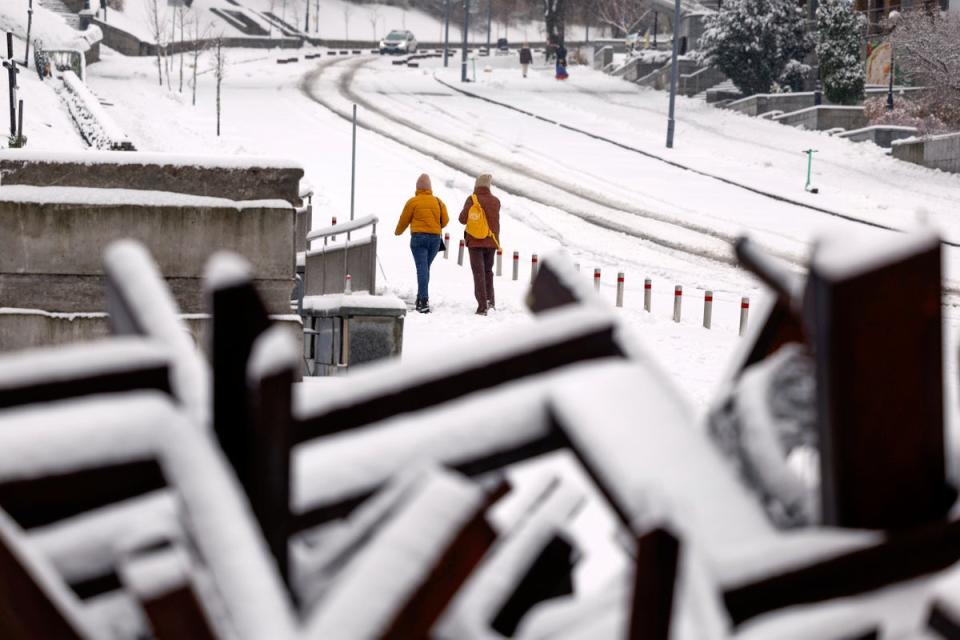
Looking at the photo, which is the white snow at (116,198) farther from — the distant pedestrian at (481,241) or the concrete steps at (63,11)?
the concrete steps at (63,11)

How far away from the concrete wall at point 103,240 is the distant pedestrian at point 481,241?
6267 mm

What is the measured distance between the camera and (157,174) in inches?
328

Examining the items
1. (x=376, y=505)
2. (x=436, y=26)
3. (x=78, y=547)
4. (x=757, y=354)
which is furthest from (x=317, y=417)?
(x=436, y=26)

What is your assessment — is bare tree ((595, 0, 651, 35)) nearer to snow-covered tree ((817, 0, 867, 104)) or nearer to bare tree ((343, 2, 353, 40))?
bare tree ((343, 2, 353, 40))

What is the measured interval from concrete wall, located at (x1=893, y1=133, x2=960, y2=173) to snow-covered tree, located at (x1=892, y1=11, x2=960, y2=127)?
1036mm

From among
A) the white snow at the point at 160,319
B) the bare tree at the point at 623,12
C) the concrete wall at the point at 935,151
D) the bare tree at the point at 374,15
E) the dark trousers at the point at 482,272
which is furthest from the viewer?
the bare tree at the point at 374,15

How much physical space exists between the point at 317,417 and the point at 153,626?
0.95 feet

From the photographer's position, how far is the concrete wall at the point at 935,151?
29234 millimetres

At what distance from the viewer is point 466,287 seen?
16.6 meters

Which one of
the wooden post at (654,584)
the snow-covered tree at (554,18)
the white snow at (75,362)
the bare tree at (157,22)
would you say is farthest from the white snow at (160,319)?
the snow-covered tree at (554,18)

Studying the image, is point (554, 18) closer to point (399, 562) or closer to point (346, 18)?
point (346, 18)

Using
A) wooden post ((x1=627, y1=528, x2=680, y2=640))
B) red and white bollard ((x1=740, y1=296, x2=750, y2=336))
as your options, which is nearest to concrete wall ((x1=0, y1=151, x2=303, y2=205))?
red and white bollard ((x1=740, y1=296, x2=750, y2=336))

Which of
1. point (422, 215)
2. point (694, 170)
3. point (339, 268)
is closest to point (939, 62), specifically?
point (694, 170)

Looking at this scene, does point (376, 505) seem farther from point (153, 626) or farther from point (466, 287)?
point (466, 287)
